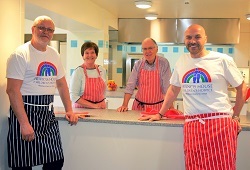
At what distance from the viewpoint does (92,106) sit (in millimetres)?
2520

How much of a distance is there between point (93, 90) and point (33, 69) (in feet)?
2.99

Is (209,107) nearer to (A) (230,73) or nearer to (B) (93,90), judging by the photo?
(A) (230,73)

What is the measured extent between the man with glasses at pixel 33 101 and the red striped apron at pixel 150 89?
92 cm

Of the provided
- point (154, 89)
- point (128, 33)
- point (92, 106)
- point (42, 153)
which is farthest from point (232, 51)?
point (42, 153)

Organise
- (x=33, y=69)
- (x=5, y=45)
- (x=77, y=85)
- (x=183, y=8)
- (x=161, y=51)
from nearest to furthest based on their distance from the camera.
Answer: (x=33, y=69)
(x=5, y=45)
(x=77, y=85)
(x=183, y=8)
(x=161, y=51)

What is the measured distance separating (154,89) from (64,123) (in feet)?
2.77

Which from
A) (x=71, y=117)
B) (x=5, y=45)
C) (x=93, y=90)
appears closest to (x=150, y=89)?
(x=93, y=90)

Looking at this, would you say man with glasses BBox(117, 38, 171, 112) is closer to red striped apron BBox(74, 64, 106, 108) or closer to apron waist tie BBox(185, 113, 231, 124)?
red striped apron BBox(74, 64, 106, 108)

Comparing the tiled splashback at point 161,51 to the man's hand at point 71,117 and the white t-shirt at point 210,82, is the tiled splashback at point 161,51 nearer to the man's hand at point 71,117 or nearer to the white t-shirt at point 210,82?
the man's hand at point 71,117

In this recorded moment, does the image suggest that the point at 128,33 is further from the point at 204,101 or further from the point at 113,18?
the point at 204,101

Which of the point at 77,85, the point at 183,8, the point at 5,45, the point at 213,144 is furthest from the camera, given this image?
the point at 183,8

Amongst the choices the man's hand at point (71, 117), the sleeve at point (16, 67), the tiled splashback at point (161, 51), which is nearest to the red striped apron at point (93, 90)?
the man's hand at point (71, 117)

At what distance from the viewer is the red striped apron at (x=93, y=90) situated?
8.43 ft

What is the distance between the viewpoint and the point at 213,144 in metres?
1.59
